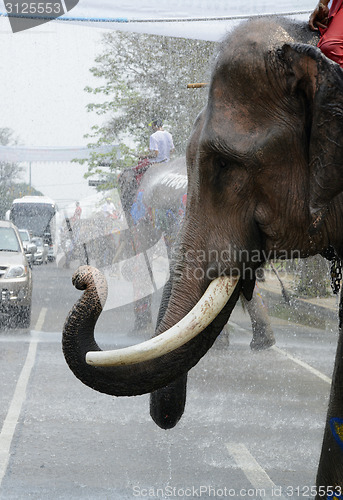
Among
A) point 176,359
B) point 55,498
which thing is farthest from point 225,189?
point 55,498

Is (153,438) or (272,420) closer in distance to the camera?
(153,438)

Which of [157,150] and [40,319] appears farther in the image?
[40,319]

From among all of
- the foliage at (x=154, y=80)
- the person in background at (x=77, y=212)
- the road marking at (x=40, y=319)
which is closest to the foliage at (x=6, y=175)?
the person in background at (x=77, y=212)

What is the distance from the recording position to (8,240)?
12641 millimetres

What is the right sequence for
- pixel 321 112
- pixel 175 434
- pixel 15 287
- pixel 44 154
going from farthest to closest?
pixel 44 154
pixel 15 287
pixel 175 434
pixel 321 112

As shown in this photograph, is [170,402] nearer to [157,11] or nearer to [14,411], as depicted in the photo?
[14,411]

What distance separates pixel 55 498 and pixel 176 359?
1.97 metres

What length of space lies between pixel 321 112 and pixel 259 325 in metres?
6.51

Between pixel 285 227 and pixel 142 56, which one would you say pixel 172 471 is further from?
pixel 142 56

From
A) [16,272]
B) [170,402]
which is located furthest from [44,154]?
[170,402]

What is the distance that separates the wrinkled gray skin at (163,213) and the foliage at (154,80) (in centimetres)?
357

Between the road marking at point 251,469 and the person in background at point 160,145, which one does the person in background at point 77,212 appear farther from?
the road marking at point 251,469

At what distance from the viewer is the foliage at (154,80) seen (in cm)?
1550

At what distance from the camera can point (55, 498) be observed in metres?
4.12
